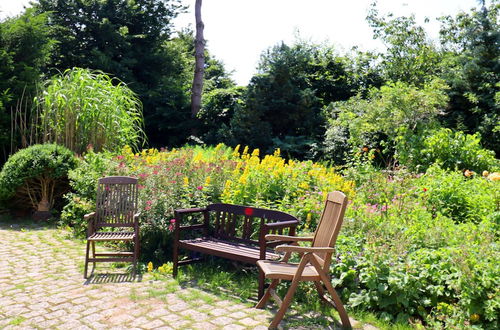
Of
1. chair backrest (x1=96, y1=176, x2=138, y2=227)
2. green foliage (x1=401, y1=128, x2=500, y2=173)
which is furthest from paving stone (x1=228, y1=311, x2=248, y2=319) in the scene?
green foliage (x1=401, y1=128, x2=500, y2=173)

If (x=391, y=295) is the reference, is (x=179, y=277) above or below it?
below

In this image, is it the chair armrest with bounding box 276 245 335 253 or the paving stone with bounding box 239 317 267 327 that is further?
the paving stone with bounding box 239 317 267 327

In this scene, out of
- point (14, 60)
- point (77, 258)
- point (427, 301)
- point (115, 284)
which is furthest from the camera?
point (14, 60)

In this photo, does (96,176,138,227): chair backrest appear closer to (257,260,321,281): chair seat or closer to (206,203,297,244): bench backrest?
(206,203,297,244): bench backrest

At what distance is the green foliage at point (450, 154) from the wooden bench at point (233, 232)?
4.82 m

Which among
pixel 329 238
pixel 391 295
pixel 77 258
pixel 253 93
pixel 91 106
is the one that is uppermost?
pixel 253 93

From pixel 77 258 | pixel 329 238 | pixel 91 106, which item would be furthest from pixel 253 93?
pixel 329 238

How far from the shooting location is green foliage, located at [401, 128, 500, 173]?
8.95m

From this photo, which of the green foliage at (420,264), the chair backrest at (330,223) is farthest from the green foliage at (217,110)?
the chair backrest at (330,223)

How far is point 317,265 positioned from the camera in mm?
3766

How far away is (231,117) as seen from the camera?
14484mm

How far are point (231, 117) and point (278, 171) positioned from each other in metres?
8.10

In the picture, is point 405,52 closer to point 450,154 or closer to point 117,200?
point 450,154

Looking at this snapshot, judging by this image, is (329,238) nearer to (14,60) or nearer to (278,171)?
(278,171)
